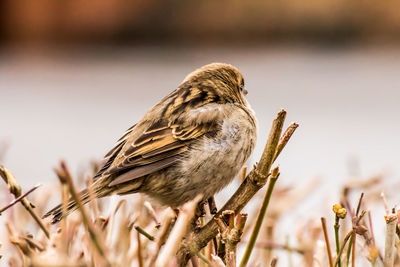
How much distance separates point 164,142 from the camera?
3.46 metres

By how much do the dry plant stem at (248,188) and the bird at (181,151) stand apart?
99 cm

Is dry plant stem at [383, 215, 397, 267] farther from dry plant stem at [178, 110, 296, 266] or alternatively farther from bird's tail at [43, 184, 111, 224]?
bird's tail at [43, 184, 111, 224]

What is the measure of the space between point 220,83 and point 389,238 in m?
2.07

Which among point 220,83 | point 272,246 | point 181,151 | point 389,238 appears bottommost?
point 272,246

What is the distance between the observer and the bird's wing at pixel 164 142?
3.34m

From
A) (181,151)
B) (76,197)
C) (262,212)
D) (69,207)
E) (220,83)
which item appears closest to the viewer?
(76,197)

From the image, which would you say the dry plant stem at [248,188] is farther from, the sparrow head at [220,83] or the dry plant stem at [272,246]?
the sparrow head at [220,83]

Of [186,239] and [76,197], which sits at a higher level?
[76,197]

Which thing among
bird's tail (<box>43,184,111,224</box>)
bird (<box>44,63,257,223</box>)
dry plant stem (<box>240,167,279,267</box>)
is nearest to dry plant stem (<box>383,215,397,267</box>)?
dry plant stem (<box>240,167,279,267</box>)

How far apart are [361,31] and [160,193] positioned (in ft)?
38.5

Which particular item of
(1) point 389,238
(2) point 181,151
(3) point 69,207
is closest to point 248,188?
(1) point 389,238

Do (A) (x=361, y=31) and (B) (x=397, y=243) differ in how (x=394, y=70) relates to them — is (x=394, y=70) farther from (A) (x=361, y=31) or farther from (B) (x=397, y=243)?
(B) (x=397, y=243)

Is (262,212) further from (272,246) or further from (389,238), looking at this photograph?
(272,246)

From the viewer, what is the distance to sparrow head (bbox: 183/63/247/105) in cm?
381
